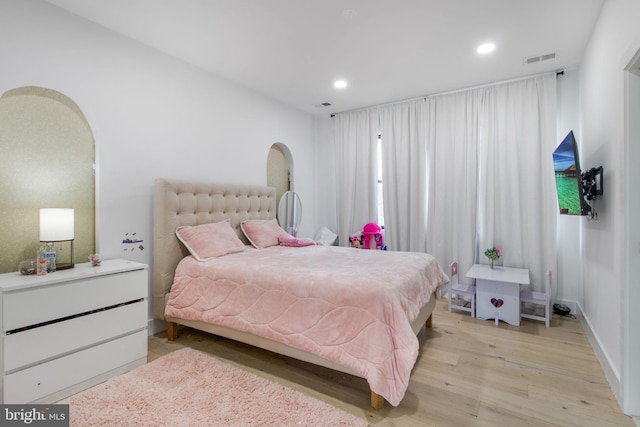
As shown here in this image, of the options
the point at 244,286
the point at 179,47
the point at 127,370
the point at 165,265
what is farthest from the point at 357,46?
the point at 127,370

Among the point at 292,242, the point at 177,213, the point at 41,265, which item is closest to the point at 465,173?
the point at 292,242

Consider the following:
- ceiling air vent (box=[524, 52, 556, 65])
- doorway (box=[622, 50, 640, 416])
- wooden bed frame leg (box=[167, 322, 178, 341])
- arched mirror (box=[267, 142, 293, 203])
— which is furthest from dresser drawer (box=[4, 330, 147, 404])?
ceiling air vent (box=[524, 52, 556, 65])

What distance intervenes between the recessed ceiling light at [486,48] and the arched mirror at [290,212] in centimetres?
291

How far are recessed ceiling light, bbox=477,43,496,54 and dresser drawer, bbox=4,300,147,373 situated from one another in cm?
371

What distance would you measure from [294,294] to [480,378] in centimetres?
143

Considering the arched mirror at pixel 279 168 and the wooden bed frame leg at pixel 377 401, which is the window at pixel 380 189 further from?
the wooden bed frame leg at pixel 377 401

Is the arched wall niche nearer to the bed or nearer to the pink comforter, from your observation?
the bed

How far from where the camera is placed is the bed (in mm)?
1789

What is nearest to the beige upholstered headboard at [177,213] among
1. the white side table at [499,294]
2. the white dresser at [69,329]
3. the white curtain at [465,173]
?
the white dresser at [69,329]

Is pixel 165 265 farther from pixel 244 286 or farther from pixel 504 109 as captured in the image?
pixel 504 109

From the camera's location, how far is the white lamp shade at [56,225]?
2049 millimetres

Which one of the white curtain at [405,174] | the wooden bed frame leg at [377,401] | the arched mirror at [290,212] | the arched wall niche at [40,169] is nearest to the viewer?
the wooden bed frame leg at [377,401]

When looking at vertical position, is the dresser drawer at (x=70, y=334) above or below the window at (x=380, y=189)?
below

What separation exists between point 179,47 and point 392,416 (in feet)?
11.3
